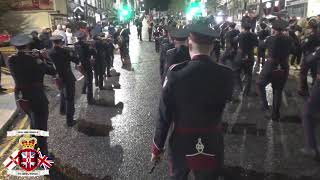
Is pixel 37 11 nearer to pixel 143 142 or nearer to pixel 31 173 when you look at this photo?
pixel 143 142

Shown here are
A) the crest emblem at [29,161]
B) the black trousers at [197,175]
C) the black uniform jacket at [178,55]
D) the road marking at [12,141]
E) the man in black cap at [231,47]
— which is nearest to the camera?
the black trousers at [197,175]

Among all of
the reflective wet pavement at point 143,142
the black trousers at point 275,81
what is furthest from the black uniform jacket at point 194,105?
the black trousers at point 275,81

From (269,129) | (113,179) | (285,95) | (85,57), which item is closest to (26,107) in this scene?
(113,179)

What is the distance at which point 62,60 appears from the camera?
788 cm

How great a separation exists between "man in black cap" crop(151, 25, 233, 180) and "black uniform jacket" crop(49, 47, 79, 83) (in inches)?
196

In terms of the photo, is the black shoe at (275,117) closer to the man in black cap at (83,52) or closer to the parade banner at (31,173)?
the man in black cap at (83,52)

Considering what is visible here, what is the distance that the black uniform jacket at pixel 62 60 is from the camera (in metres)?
7.82

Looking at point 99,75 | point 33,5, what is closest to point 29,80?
point 99,75

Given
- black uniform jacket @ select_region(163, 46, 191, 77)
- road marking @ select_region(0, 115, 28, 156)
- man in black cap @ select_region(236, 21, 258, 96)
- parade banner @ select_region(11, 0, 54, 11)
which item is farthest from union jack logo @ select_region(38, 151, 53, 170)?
parade banner @ select_region(11, 0, 54, 11)

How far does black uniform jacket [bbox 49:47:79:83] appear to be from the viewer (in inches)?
308

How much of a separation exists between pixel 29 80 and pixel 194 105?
340cm

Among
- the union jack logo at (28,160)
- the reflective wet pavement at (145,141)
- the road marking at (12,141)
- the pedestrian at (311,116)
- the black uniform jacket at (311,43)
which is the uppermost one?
the black uniform jacket at (311,43)

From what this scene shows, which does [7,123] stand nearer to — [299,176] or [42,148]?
[42,148]

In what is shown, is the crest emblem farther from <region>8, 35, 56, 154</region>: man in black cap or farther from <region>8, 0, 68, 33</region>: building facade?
<region>8, 0, 68, 33</region>: building facade
